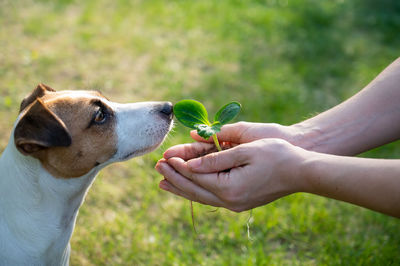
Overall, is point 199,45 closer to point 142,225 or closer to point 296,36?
point 296,36

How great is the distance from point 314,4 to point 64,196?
673 centimetres

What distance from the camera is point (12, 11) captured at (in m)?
7.01

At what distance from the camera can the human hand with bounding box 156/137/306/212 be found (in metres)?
2.32

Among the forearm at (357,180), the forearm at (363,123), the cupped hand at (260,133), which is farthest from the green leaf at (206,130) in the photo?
the forearm at (363,123)

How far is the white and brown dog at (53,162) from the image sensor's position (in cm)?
238

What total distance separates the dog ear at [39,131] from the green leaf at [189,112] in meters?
0.71

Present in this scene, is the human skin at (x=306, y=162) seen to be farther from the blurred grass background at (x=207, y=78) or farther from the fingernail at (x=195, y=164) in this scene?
the blurred grass background at (x=207, y=78)

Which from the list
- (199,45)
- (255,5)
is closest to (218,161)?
(199,45)

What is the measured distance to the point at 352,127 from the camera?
9.00 ft

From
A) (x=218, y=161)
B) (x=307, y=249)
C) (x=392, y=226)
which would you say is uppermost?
(x=218, y=161)

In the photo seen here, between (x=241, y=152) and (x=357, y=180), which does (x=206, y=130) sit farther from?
(x=357, y=180)

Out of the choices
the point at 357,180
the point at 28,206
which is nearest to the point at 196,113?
the point at 357,180

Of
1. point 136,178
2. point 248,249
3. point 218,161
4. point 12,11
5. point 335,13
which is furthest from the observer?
point 335,13

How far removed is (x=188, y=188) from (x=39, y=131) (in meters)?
0.99
